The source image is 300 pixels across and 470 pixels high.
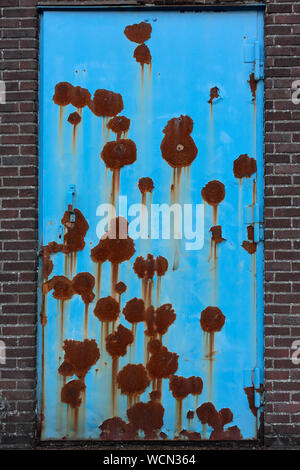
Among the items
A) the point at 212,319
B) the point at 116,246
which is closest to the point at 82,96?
the point at 116,246

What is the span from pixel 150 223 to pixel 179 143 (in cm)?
56

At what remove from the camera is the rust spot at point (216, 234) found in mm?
3531

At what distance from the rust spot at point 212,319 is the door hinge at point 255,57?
156 centimetres

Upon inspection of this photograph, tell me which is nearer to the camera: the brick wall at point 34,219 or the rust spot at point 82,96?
the brick wall at point 34,219

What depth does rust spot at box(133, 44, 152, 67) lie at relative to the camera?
3.55 meters

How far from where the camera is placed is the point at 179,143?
354 centimetres

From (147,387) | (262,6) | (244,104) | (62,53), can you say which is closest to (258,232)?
(244,104)

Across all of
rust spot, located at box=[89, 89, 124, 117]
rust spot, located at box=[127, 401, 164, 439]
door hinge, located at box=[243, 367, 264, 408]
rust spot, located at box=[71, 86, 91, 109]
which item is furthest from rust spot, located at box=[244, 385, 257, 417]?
rust spot, located at box=[71, 86, 91, 109]

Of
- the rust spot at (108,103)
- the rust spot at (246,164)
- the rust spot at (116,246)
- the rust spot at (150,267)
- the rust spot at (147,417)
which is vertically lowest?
the rust spot at (147,417)

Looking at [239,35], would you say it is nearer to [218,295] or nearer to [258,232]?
[258,232]

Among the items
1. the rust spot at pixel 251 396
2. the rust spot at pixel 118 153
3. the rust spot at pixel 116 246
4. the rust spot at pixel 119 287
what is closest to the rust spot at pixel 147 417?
the rust spot at pixel 251 396

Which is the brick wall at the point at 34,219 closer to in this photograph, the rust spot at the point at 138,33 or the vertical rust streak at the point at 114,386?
the rust spot at the point at 138,33

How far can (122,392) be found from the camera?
351cm

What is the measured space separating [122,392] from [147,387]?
0.17m
